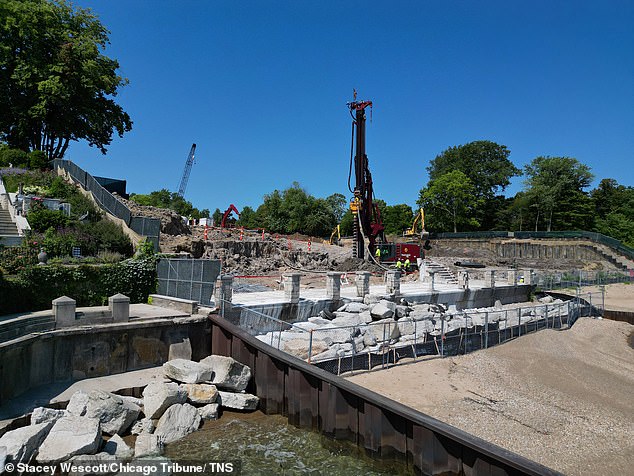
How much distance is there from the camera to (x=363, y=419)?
827cm

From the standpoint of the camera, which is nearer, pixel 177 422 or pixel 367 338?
pixel 177 422

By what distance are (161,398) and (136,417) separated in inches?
25.1

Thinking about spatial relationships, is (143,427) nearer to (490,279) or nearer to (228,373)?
(228,373)

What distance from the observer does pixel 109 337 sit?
11008 millimetres

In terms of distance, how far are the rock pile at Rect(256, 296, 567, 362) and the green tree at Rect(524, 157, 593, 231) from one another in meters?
44.5

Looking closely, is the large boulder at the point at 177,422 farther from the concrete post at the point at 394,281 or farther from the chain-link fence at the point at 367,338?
the concrete post at the point at 394,281

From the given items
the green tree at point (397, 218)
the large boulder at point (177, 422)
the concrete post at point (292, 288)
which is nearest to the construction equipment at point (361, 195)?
the concrete post at point (292, 288)

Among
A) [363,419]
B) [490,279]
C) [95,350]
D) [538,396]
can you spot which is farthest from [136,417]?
[490,279]

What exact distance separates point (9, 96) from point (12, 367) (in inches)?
1173

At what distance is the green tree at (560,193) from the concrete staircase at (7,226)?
210 ft

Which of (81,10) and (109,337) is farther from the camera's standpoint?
(81,10)

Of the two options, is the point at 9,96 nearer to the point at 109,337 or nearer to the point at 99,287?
the point at 99,287

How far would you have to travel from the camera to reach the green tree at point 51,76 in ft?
93.0

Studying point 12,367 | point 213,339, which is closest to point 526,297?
point 213,339
